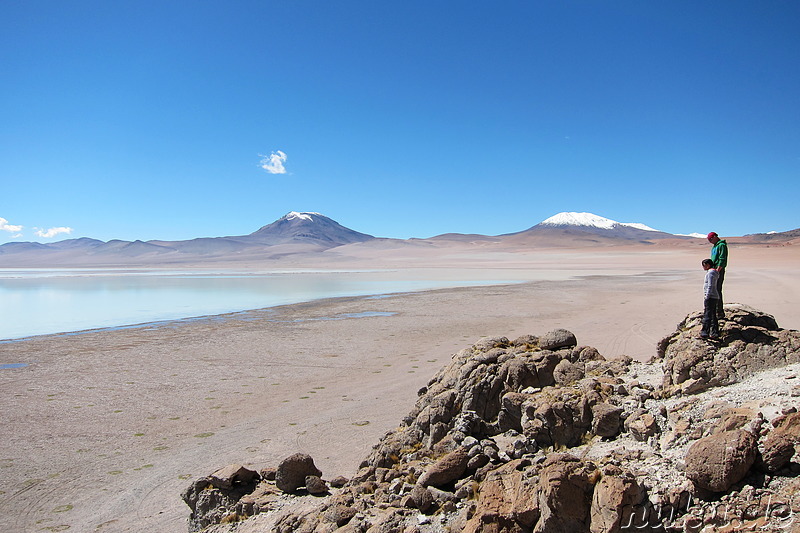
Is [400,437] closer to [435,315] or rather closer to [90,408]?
[90,408]

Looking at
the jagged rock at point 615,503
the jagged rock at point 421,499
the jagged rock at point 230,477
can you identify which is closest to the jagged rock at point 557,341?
the jagged rock at point 421,499

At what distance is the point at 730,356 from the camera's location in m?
4.79

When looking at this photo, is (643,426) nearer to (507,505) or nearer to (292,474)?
(507,505)

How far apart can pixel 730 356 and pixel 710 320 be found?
1.85 ft

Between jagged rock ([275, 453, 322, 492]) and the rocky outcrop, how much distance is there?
0.03 feet

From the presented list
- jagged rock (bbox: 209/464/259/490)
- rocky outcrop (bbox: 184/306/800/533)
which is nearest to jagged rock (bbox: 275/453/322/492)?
rocky outcrop (bbox: 184/306/800/533)

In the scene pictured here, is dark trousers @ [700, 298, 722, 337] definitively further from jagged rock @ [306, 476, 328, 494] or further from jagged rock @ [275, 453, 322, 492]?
jagged rock @ [275, 453, 322, 492]

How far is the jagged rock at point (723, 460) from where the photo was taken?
2.91 metres

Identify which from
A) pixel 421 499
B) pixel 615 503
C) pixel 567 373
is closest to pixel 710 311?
pixel 567 373

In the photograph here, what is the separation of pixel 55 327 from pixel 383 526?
57.6 ft

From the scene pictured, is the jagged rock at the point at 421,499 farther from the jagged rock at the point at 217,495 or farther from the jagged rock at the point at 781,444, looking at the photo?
the jagged rock at the point at 781,444

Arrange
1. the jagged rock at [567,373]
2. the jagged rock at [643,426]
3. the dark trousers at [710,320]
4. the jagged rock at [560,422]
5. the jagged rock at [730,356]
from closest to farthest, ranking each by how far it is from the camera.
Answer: the jagged rock at [643,426] → the jagged rock at [560,422] → the jagged rock at [730,356] → the dark trousers at [710,320] → the jagged rock at [567,373]

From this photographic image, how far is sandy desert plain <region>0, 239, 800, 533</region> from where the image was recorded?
5.86 m

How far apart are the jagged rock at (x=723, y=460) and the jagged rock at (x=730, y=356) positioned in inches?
61.5
